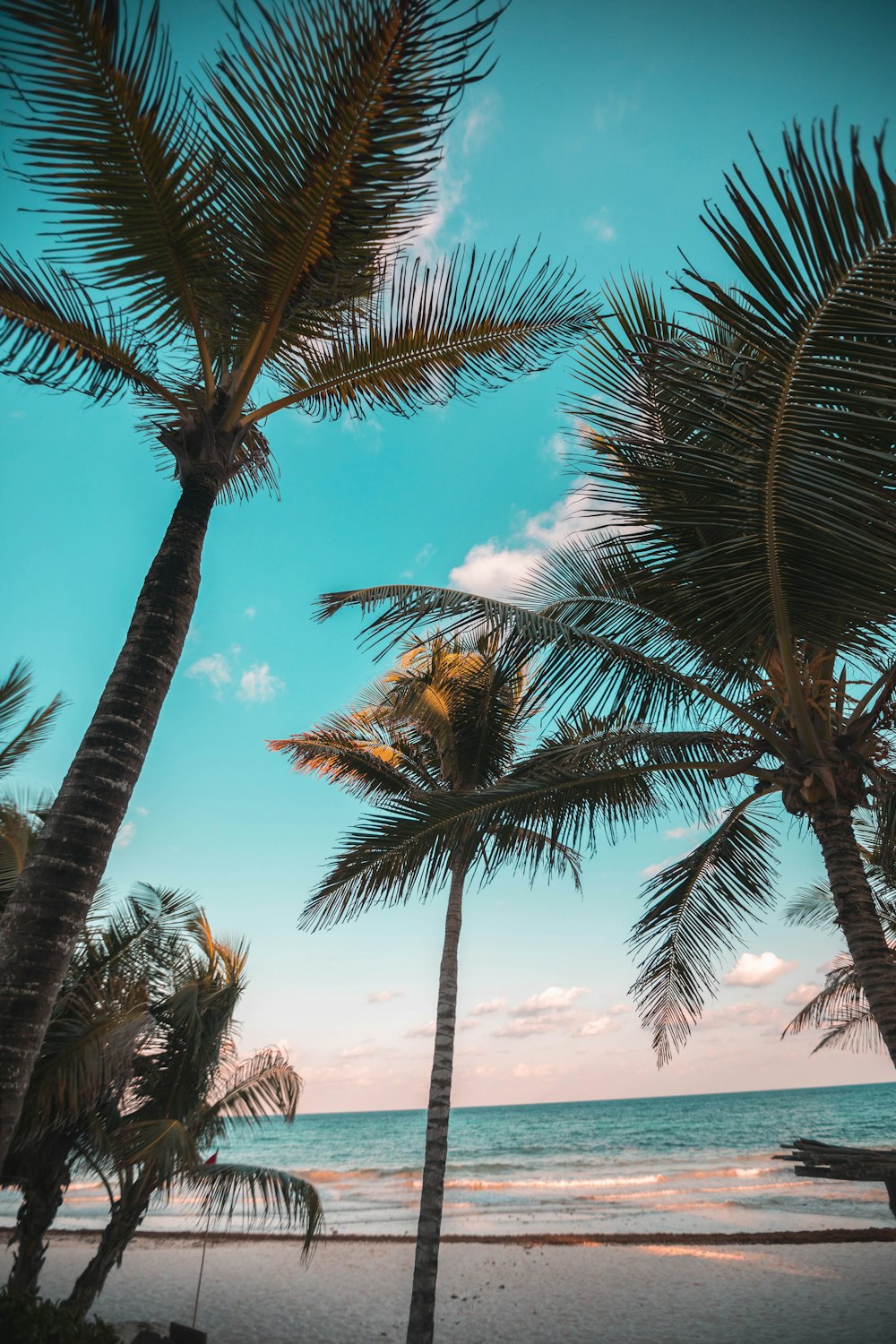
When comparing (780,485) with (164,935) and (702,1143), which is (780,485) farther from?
(702,1143)

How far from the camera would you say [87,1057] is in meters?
5.54

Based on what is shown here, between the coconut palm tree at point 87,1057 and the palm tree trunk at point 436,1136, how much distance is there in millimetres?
3225

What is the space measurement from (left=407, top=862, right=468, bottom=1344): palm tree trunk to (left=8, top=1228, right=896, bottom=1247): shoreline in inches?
306

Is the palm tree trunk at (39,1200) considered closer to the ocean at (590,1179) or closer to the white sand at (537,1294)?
the ocean at (590,1179)

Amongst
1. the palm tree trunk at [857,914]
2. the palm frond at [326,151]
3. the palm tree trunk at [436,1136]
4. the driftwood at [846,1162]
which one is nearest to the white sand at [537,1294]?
the palm tree trunk at [436,1136]

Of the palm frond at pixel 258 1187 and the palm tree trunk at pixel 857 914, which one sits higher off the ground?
the palm tree trunk at pixel 857 914

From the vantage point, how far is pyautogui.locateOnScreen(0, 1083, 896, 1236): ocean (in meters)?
17.6

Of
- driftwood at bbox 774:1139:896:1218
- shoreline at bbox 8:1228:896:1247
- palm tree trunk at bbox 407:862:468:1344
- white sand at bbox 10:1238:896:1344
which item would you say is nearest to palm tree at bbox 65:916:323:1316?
palm tree trunk at bbox 407:862:468:1344

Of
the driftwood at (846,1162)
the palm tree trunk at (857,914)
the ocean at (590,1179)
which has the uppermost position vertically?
the palm tree trunk at (857,914)

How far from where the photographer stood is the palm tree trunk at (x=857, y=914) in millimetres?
4656

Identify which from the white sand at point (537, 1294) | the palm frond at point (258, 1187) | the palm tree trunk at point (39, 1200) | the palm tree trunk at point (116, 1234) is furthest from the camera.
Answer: the white sand at point (537, 1294)

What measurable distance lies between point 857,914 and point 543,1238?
15.1 metres

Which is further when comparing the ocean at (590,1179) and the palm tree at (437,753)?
the ocean at (590,1179)

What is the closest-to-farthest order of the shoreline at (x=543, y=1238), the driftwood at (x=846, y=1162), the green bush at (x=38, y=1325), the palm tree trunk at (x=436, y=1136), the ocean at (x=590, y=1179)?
the green bush at (x=38, y=1325) → the driftwood at (x=846, y=1162) → the palm tree trunk at (x=436, y=1136) → the shoreline at (x=543, y=1238) → the ocean at (x=590, y=1179)
